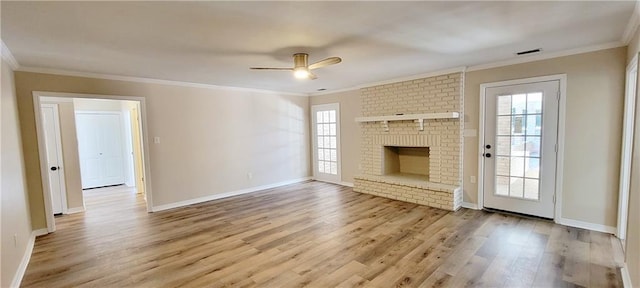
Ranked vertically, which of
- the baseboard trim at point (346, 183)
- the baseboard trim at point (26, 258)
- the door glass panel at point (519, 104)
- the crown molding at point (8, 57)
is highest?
the crown molding at point (8, 57)

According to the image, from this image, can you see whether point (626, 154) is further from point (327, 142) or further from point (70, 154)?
point (70, 154)

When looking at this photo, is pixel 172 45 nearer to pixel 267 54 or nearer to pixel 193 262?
pixel 267 54

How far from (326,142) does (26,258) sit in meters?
5.23

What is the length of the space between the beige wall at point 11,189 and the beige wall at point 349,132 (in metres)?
5.08

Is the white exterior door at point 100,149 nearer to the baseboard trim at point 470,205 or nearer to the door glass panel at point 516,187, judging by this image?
the baseboard trim at point 470,205

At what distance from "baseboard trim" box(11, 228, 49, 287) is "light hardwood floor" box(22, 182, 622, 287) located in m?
0.06

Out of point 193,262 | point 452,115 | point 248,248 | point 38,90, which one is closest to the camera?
point 193,262

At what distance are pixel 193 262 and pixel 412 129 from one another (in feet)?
13.1

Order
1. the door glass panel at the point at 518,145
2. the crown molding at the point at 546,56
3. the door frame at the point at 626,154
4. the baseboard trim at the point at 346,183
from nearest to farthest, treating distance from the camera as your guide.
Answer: the door frame at the point at 626,154 → the crown molding at the point at 546,56 → the door glass panel at the point at 518,145 → the baseboard trim at the point at 346,183

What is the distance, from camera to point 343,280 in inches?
98.7

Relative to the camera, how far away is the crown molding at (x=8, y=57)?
2777mm

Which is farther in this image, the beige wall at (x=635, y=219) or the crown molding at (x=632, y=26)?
the crown molding at (x=632, y=26)

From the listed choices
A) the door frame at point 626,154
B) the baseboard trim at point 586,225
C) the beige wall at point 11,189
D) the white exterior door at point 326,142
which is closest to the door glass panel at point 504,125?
the door frame at point 626,154

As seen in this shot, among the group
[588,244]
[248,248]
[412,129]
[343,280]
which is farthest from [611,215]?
[248,248]
